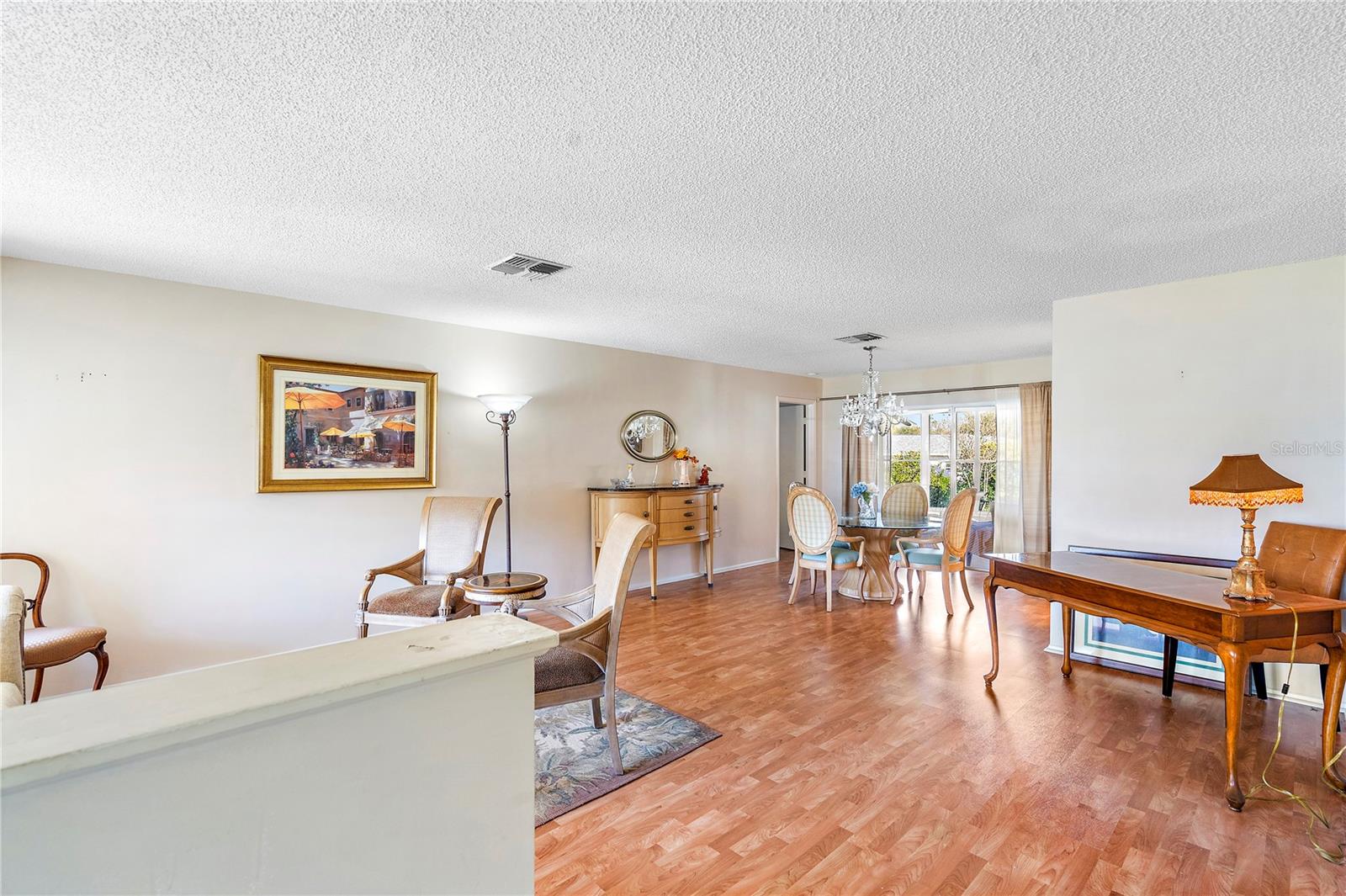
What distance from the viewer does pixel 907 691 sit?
3.29m

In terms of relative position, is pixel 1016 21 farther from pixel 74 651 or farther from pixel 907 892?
pixel 74 651

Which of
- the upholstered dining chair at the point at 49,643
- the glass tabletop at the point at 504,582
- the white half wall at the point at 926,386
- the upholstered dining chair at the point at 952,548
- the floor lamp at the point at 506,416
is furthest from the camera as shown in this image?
the white half wall at the point at 926,386

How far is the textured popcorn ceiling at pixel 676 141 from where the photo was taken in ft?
4.83

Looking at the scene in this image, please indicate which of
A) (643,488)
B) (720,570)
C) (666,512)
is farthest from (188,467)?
(720,570)

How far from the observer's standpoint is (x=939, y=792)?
7.55ft


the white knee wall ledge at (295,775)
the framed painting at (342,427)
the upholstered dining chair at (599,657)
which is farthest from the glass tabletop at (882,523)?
the white knee wall ledge at (295,775)

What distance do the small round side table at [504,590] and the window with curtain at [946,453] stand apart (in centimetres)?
518

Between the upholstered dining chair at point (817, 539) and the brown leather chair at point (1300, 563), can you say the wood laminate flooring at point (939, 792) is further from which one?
the upholstered dining chair at point (817, 539)

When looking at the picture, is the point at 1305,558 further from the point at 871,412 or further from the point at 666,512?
A: the point at 666,512

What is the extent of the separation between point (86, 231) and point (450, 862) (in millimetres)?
3257

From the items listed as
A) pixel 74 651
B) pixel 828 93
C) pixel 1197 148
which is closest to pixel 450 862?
pixel 828 93

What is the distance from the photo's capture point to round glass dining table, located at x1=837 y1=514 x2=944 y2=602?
546 centimetres

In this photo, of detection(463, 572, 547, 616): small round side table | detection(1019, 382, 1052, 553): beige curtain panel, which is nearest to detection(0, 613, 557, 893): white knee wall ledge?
detection(463, 572, 547, 616): small round side table

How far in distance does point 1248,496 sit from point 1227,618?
0.61 metres
